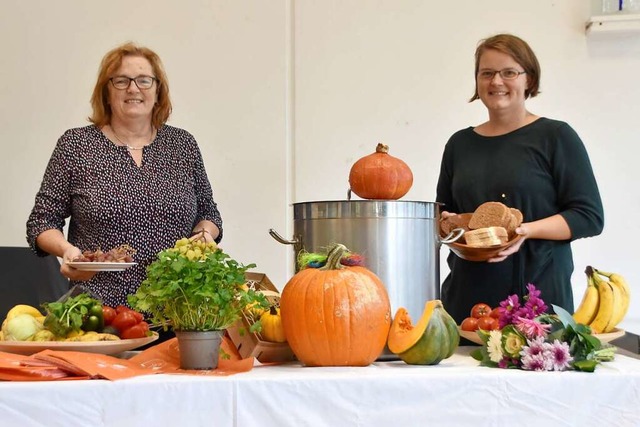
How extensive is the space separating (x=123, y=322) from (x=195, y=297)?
14.6 inches

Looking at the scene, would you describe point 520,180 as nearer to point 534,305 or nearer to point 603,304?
point 603,304

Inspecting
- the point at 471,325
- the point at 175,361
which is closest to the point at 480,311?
the point at 471,325

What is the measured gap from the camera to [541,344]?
162 cm

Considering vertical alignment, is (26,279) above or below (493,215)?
below

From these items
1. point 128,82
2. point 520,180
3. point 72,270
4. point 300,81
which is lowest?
point 72,270

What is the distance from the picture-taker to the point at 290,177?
3.64m

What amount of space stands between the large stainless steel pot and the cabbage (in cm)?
62

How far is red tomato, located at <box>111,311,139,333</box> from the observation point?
188cm

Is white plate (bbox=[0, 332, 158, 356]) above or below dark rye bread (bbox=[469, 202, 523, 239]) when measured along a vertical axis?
below

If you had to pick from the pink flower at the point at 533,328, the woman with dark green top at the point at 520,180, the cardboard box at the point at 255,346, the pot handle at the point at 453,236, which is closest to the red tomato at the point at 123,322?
the cardboard box at the point at 255,346

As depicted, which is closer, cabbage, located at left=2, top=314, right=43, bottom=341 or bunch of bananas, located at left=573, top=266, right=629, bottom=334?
cabbage, located at left=2, top=314, right=43, bottom=341

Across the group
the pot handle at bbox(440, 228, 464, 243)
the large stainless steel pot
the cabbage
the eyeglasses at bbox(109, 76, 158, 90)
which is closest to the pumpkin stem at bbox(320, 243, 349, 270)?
Answer: the large stainless steel pot

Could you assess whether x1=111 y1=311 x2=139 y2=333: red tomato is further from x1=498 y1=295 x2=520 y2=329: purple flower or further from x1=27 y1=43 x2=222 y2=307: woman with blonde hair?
x1=498 y1=295 x2=520 y2=329: purple flower

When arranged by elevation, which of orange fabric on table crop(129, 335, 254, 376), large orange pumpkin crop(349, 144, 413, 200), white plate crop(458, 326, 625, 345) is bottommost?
orange fabric on table crop(129, 335, 254, 376)
